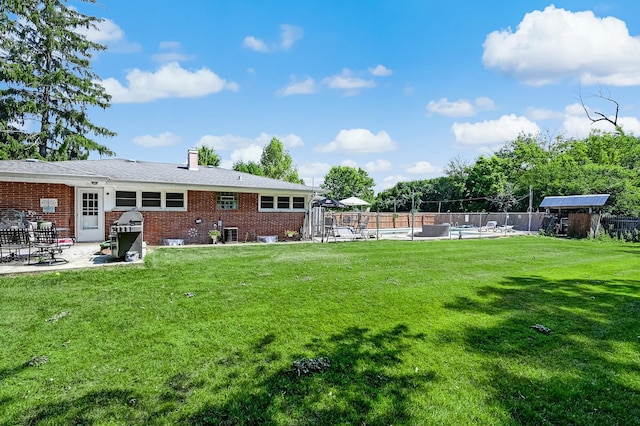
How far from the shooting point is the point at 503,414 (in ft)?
9.00

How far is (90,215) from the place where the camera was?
1285 centimetres

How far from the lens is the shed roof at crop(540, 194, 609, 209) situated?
21.0 metres

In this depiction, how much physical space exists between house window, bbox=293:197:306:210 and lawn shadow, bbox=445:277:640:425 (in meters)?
10.9

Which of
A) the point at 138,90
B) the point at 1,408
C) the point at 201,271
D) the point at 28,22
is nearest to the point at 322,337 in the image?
the point at 1,408

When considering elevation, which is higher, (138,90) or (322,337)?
(138,90)

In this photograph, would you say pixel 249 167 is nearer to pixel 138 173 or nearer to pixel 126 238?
pixel 138 173

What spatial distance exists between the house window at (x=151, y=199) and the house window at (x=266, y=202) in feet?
14.2

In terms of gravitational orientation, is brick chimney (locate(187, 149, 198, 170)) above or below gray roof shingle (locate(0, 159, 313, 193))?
above

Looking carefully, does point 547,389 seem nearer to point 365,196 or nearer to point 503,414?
point 503,414

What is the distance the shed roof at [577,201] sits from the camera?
21031 mm

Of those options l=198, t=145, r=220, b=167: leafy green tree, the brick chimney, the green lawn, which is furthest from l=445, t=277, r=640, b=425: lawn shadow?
l=198, t=145, r=220, b=167: leafy green tree

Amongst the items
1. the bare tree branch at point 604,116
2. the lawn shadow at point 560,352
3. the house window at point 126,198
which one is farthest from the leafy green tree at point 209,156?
the bare tree branch at point 604,116

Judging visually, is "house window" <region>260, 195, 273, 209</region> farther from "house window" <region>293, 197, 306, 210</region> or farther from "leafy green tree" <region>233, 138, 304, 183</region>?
"leafy green tree" <region>233, 138, 304, 183</region>

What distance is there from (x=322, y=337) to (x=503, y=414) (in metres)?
2.11
